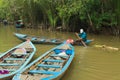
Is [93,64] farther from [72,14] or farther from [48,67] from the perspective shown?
[72,14]

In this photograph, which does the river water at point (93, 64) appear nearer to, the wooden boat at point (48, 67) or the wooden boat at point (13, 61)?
the wooden boat at point (48, 67)

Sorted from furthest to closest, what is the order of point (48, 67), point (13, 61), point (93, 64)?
point (93, 64) < point (13, 61) < point (48, 67)

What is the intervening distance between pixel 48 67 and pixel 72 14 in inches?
598

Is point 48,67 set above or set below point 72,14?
below

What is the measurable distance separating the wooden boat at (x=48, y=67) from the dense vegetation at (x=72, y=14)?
33.7 ft

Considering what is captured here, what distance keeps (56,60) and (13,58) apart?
183 centimetres

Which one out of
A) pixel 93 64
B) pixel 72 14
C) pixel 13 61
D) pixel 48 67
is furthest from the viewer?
pixel 72 14

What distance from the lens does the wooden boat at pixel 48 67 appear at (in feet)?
25.1

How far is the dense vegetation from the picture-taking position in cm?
2141

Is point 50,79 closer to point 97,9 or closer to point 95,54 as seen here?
point 95,54

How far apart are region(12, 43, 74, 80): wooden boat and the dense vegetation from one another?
10258 mm

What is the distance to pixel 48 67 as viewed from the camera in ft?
29.5

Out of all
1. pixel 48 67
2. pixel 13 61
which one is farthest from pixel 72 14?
pixel 48 67

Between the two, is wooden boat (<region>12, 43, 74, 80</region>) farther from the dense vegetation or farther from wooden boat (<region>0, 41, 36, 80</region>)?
the dense vegetation
